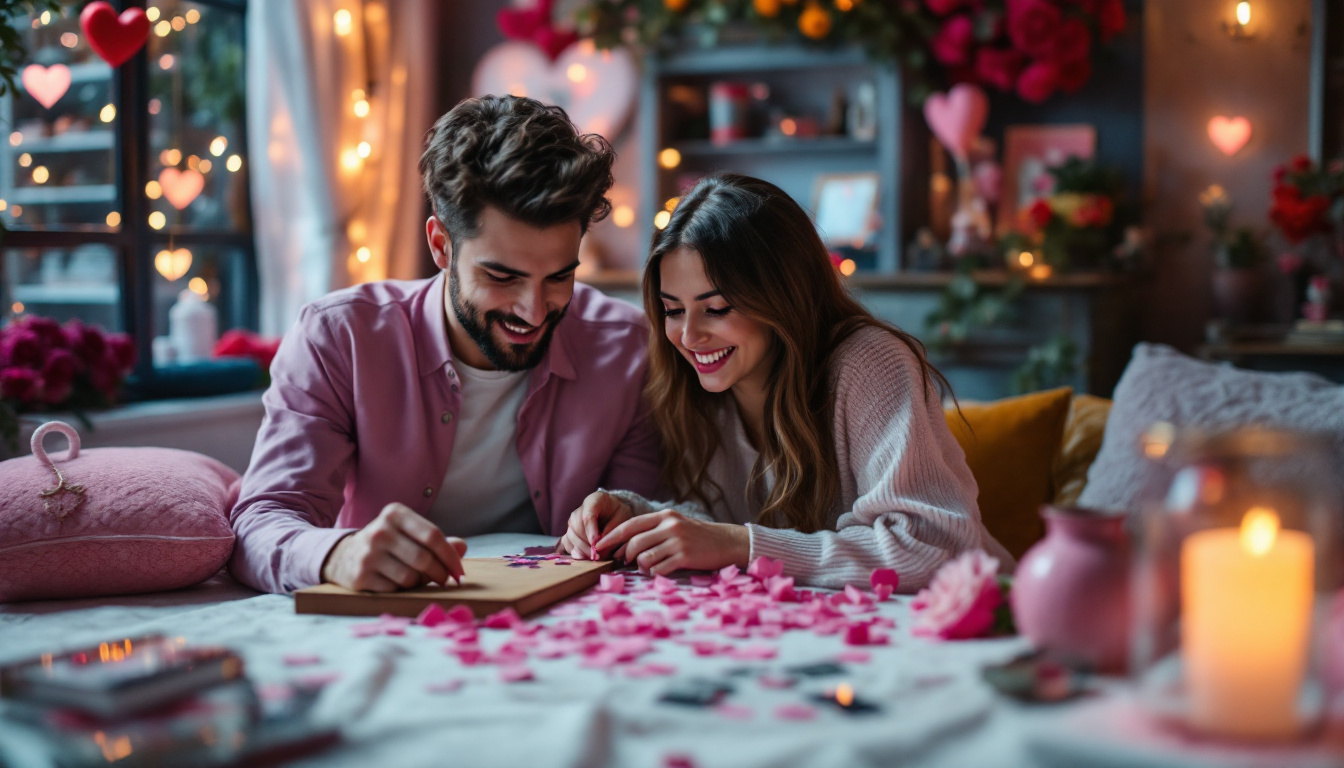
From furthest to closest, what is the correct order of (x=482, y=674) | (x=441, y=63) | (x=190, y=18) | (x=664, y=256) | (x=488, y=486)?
(x=441, y=63) → (x=190, y=18) → (x=488, y=486) → (x=664, y=256) → (x=482, y=674)

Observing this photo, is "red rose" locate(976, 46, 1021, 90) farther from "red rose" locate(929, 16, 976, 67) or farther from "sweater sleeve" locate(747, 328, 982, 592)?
"sweater sleeve" locate(747, 328, 982, 592)

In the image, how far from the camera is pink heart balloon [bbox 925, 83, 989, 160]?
3746mm

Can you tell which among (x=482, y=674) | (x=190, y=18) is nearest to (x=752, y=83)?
(x=190, y=18)

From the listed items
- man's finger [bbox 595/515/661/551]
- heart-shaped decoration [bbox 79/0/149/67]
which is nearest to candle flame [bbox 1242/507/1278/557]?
man's finger [bbox 595/515/661/551]

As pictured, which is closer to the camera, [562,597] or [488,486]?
[562,597]

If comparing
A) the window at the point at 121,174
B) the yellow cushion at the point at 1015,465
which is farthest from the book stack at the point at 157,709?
the window at the point at 121,174

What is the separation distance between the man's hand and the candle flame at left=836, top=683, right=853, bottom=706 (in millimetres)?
→ 544

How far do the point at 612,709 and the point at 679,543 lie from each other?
545 millimetres

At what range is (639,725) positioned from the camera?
0.97 m

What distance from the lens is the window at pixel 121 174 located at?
10.4 ft

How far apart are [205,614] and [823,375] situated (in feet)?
3.21

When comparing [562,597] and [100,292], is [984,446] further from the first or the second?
[100,292]

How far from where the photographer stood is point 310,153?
3.76 meters

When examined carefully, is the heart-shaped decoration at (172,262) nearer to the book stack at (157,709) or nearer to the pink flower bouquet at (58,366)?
the pink flower bouquet at (58,366)
